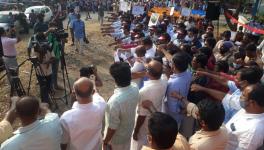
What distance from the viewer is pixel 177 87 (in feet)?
15.5

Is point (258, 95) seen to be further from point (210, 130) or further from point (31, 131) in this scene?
point (31, 131)

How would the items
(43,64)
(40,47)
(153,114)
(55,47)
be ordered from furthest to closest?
(55,47), (43,64), (40,47), (153,114)

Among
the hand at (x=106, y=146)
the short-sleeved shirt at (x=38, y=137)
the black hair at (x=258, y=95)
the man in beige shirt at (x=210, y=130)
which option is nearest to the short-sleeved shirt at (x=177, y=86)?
the hand at (x=106, y=146)

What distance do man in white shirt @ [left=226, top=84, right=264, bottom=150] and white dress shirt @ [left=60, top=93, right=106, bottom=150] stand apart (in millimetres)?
1476

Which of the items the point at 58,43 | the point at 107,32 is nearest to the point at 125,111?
the point at 58,43

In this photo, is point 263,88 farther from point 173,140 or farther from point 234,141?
point 173,140

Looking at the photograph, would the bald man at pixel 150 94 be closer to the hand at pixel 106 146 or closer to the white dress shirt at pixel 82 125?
the hand at pixel 106 146

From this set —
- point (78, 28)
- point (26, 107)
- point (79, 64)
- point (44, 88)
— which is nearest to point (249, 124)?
point (26, 107)

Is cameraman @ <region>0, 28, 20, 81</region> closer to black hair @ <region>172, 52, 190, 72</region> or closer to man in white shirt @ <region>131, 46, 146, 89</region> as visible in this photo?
man in white shirt @ <region>131, 46, 146, 89</region>

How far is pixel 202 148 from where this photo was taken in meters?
3.09

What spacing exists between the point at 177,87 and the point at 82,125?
165 cm

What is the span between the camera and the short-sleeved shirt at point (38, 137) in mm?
3074

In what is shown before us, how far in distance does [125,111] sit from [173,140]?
1.47 meters

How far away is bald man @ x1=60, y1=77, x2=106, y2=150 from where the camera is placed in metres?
3.61
